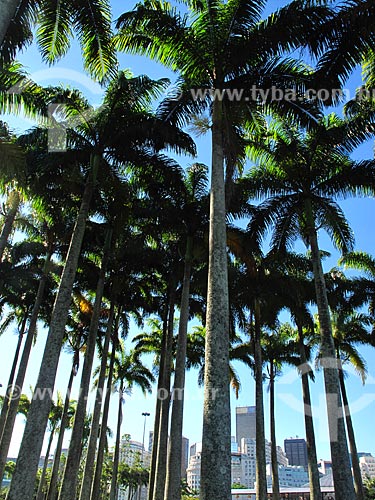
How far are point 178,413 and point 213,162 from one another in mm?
9643

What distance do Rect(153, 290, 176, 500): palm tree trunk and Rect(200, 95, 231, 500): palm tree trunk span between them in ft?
34.5

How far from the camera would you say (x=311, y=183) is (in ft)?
50.4

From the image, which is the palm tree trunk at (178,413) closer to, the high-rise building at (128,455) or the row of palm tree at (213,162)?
the row of palm tree at (213,162)

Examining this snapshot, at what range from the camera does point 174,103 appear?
12758mm

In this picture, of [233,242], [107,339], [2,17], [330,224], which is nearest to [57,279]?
[107,339]

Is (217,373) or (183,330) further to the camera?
(183,330)

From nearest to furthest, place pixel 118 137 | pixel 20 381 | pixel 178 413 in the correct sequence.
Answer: pixel 118 137, pixel 178 413, pixel 20 381

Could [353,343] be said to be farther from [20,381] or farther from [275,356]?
[20,381]

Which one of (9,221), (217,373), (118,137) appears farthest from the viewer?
(9,221)

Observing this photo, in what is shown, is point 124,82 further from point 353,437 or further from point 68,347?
point 353,437

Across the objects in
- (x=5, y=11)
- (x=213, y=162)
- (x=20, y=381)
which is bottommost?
(x=20, y=381)

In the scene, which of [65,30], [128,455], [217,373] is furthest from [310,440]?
[128,455]

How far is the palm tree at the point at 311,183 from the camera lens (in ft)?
47.3

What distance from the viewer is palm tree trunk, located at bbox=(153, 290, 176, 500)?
1617 cm
